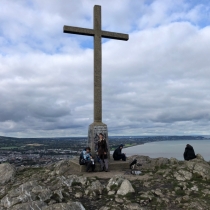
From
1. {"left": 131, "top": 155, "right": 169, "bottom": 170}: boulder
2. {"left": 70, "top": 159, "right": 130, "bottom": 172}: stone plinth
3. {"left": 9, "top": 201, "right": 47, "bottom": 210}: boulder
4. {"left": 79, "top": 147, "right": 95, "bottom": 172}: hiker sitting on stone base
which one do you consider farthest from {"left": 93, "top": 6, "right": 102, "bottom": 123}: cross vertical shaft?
{"left": 9, "top": 201, "right": 47, "bottom": 210}: boulder

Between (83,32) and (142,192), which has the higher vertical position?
(83,32)

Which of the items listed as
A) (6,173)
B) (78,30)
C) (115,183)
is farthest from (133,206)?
(78,30)

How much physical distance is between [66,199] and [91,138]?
4865mm

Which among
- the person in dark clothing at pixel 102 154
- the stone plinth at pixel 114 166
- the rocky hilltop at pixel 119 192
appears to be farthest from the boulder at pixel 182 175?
the person in dark clothing at pixel 102 154

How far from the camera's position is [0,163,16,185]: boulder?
11193 mm

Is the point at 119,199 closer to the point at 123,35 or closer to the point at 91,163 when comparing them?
the point at 91,163

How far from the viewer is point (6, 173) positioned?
1166 cm

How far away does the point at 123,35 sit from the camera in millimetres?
13766

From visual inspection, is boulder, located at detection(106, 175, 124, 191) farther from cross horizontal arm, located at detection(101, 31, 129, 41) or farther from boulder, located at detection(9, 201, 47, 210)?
cross horizontal arm, located at detection(101, 31, 129, 41)

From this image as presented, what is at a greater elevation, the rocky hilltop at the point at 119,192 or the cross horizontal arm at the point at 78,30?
the cross horizontal arm at the point at 78,30

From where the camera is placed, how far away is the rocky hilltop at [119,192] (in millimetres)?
7148

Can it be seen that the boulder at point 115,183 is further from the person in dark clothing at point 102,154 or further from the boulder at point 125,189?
the person in dark clothing at point 102,154

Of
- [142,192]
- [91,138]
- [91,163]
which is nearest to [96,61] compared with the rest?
[91,138]

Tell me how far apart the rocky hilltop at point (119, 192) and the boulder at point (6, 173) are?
3.59 feet
